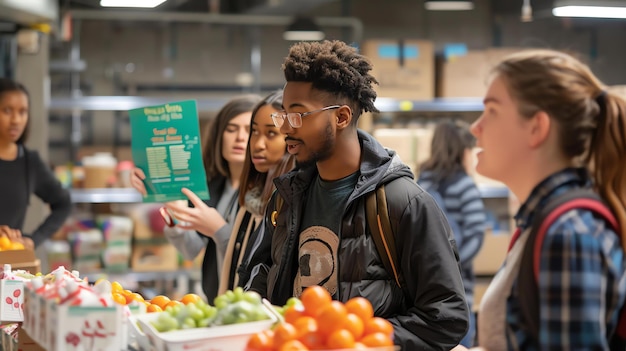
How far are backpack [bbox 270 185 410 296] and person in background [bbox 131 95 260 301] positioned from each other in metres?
1.39

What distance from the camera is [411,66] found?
7.79m

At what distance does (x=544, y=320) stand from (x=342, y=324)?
1.40 ft

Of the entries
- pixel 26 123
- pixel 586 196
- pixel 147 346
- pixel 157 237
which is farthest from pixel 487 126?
pixel 157 237

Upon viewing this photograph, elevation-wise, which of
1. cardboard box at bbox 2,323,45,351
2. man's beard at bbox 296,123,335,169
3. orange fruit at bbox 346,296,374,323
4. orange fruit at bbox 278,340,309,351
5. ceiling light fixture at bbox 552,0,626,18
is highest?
ceiling light fixture at bbox 552,0,626,18

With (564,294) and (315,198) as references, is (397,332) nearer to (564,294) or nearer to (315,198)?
(315,198)

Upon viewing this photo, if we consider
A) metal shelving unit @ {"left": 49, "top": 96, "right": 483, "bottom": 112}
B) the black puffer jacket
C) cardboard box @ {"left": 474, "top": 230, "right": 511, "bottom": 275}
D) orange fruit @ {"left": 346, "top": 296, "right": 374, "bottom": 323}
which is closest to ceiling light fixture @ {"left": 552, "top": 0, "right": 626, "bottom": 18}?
metal shelving unit @ {"left": 49, "top": 96, "right": 483, "bottom": 112}

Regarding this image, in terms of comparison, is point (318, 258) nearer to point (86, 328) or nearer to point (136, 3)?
point (86, 328)

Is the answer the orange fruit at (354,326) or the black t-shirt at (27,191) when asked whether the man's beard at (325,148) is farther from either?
the black t-shirt at (27,191)

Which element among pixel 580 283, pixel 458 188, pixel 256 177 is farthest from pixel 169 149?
pixel 458 188

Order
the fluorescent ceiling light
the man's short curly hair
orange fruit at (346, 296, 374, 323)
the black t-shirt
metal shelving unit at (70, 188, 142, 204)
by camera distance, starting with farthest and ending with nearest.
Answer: metal shelving unit at (70, 188, 142, 204) < the black t-shirt < the fluorescent ceiling light < the man's short curly hair < orange fruit at (346, 296, 374, 323)

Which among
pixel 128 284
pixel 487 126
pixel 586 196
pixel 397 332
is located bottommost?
pixel 128 284

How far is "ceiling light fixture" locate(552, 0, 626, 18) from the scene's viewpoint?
6668mm

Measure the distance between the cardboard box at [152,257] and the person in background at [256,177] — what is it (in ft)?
12.0

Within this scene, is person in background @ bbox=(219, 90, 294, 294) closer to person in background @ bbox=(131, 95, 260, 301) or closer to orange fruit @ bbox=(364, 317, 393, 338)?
person in background @ bbox=(131, 95, 260, 301)
